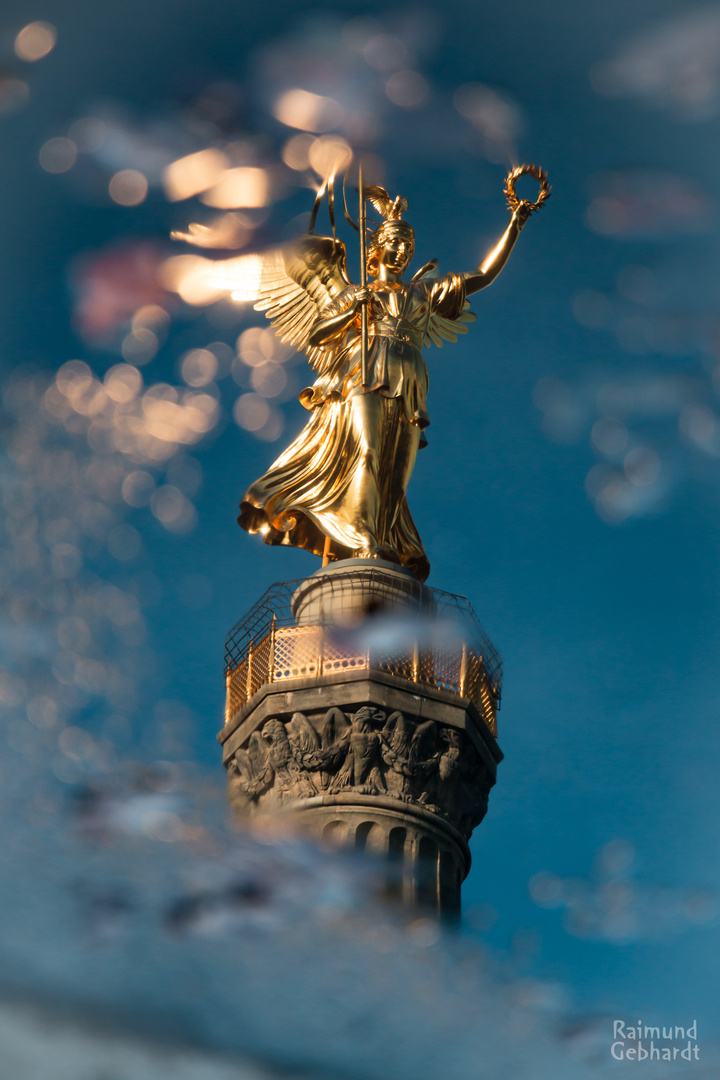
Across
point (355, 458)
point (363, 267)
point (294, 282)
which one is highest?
point (294, 282)

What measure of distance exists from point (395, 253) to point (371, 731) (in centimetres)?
955

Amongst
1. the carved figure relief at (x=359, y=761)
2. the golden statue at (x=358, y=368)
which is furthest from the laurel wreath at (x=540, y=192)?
the carved figure relief at (x=359, y=761)

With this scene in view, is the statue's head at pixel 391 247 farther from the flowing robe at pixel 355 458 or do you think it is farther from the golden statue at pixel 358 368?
the flowing robe at pixel 355 458

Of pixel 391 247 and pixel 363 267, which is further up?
pixel 391 247

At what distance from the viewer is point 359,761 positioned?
85.5 feet

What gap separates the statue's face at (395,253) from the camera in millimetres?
31875

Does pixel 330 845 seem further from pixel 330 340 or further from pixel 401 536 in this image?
pixel 330 340

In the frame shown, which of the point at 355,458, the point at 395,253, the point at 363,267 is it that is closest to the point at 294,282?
the point at 363,267

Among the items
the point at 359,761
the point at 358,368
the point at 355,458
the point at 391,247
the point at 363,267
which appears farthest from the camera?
the point at 391,247

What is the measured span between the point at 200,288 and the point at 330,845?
31.3 feet

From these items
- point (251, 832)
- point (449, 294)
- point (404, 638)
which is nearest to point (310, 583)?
point (404, 638)

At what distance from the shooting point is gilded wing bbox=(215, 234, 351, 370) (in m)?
31.6

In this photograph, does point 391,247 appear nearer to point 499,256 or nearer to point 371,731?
point 499,256

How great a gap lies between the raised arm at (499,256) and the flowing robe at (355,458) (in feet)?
6.47
